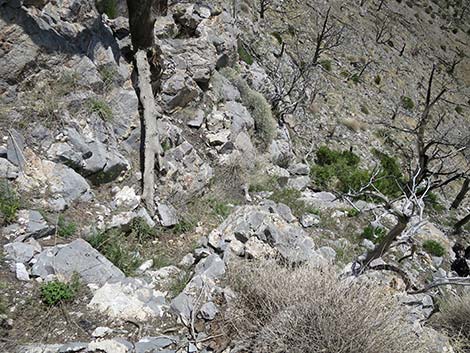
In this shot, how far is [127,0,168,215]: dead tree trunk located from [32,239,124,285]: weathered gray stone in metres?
1.50

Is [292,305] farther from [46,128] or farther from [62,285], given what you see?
[46,128]

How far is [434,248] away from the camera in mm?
9102

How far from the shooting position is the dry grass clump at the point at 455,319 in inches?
200

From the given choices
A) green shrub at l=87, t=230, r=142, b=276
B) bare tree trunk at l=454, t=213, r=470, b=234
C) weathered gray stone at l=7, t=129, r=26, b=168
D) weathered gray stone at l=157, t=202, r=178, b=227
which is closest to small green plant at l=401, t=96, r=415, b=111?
bare tree trunk at l=454, t=213, r=470, b=234

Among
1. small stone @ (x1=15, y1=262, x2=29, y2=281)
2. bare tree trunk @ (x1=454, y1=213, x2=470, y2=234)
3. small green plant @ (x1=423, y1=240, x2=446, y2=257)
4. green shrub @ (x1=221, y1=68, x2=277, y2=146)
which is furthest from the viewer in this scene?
bare tree trunk @ (x1=454, y1=213, x2=470, y2=234)

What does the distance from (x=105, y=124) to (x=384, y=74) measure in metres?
25.1

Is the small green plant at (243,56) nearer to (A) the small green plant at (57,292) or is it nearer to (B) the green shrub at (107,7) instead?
(B) the green shrub at (107,7)

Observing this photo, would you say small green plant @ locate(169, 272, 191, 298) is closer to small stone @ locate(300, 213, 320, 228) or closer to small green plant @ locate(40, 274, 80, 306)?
small green plant @ locate(40, 274, 80, 306)

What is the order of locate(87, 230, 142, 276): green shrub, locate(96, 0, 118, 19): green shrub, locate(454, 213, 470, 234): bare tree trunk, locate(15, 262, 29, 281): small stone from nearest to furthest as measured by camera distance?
locate(15, 262, 29, 281): small stone → locate(87, 230, 142, 276): green shrub → locate(96, 0, 118, 19): green shrub → locate(454, 213, 470, 234): bare tree trunk

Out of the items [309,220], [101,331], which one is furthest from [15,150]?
[309,220]

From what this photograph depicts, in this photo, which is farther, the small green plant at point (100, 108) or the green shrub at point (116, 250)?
the small green plant at point (100, 108)

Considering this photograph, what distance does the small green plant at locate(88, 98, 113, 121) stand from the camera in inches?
226

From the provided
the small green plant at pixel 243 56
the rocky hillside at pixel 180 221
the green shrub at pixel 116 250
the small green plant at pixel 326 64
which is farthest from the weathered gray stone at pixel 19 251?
the small green plant at pixel 326 64

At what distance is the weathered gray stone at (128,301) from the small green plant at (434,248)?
778 centimetres
